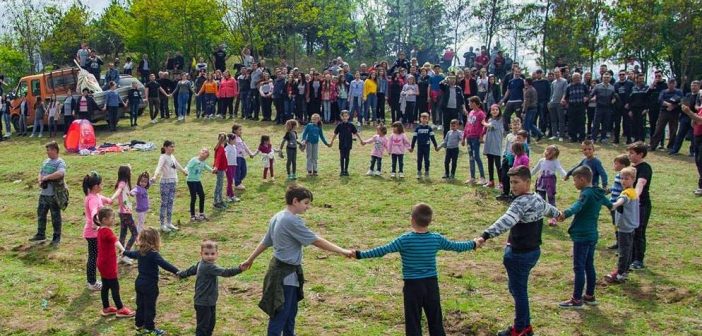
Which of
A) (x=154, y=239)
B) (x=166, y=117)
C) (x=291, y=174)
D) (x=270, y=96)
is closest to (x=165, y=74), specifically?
(x=166, y=117)

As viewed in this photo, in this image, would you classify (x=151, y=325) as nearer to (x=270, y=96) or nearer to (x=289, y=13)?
(x=270, y=96)

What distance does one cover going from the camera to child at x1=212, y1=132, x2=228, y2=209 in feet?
50.1

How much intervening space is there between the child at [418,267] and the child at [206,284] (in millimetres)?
1651

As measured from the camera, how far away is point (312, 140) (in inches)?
725

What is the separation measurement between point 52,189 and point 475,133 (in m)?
9.49

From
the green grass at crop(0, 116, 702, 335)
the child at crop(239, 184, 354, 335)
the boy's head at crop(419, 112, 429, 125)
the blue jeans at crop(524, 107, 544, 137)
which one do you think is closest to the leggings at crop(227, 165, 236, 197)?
the green grass at crop(0, 116, 702, 335)

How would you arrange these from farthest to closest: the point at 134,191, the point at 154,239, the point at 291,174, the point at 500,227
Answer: the point at 291,174, the point at 134,191, the point at 154,239, the point at 500,227

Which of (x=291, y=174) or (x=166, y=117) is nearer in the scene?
(x=291, y=174)

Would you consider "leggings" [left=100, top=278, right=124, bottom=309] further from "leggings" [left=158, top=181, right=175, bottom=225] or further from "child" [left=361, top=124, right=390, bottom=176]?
"child" [left=361, top=124, right=390, bottom=176]

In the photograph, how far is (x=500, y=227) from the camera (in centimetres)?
793

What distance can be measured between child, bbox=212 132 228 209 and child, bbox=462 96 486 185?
5753 millimetres

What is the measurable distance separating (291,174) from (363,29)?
3526 cm

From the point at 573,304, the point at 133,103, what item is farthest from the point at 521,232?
the point at 133,103

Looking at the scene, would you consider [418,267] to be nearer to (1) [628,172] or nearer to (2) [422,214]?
(2) [422,214]
